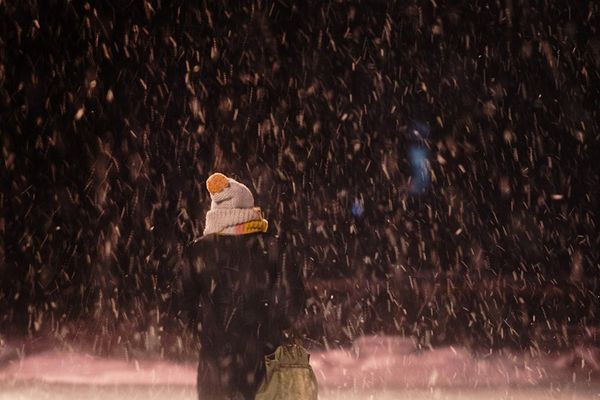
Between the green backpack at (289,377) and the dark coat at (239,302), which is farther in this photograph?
the dark coat at (239,302)

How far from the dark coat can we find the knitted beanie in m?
0.03

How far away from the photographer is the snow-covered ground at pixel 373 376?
5605 mm

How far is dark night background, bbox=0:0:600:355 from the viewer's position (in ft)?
37.1

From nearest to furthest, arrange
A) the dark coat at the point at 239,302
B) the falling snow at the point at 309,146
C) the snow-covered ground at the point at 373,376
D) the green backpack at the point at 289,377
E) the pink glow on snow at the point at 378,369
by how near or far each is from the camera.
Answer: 1. the green backpack at the point at 289,377
2. the dark coat at the point at 239,302
3. the snow-covered ground at the point at 373,376
4. the pink glow on snow at the point at 378,369
5. the falling snow at the point at 309,146

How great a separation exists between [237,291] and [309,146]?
33.3ft

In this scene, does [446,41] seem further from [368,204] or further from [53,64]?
[53,64]

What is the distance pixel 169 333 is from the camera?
8016 millimetres

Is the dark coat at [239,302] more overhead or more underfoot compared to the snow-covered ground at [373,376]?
more overhead

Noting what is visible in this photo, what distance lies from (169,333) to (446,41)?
7726 mm

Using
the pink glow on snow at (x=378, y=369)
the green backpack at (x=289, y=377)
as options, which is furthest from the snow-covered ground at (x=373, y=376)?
the green backpack at (x=289, y=377)

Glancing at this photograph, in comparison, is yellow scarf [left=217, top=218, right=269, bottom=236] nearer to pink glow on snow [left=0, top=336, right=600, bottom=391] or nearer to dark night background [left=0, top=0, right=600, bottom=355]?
pink glow on snow [left=0, top=336, right=600, bottom=391]

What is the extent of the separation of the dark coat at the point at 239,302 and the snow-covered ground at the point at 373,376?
92.3 inches

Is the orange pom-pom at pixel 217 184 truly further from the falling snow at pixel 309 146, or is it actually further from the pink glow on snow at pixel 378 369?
the falling snow at pixel 309 146

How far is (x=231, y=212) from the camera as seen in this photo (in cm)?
328
